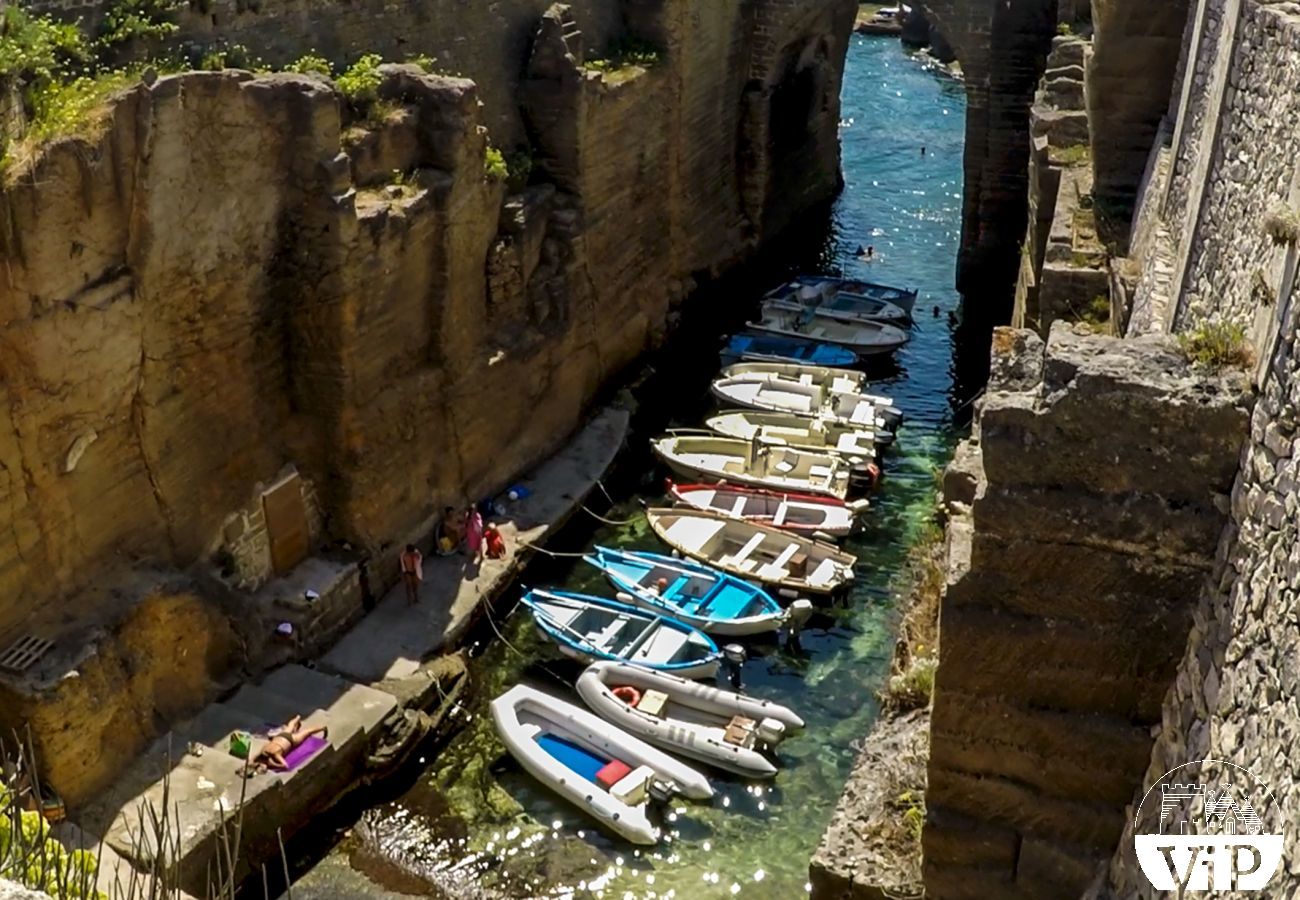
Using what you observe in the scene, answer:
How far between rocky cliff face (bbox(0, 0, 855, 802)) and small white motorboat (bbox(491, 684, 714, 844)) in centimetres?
313

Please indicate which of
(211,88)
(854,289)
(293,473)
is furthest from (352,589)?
(854,289)

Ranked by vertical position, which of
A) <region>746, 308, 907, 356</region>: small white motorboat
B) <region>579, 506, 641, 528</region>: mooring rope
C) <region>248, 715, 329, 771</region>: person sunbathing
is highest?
<region>746, 308, 907, 356</region>: small white motorboat

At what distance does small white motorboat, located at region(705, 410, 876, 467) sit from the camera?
864 inches

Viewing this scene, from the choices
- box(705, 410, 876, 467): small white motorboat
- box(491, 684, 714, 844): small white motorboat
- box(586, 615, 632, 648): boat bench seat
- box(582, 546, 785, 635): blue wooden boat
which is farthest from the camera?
box(705, 410, 876, 467): small white motorboat

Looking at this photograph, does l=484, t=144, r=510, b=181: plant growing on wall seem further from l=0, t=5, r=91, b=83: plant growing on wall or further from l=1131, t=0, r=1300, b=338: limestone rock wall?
l=1131, t=0, r=1300, b=338: limestone rock wall

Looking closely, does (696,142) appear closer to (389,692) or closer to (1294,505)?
(389,692)

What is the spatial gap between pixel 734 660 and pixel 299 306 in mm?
6589

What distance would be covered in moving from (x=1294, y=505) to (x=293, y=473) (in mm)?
13003

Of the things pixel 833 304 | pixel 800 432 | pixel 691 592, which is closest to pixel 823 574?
pixel 691 592

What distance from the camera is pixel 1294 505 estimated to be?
5.88m

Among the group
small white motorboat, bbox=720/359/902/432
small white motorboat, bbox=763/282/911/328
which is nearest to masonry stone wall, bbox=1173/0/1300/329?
small white motorboat, bbox=720/359/902/432

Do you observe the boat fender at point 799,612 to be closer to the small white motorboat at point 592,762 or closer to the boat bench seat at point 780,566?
the boat bench seat at point 780,566

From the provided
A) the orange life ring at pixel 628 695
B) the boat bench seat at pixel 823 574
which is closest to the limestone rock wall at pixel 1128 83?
the boat bench seat at pixel 823 574

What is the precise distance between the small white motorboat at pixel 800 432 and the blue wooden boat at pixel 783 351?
2.46 m
